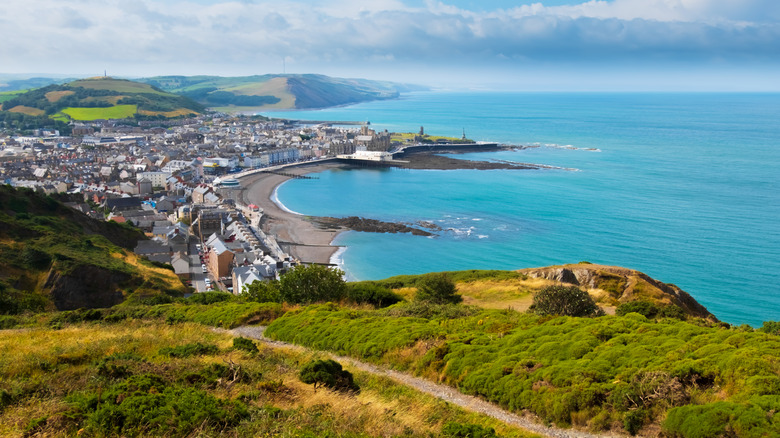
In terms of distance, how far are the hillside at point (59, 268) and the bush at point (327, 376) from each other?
1601 centimetres

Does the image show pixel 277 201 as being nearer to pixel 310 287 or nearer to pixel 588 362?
pixel 310 287

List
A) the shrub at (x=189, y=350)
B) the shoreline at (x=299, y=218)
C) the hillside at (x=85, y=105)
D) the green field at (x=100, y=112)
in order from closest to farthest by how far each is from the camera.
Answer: the shrub at (x=189, y=350) → the shoreline at (x=299, y=218) → the hillside at (x=85, y=105) → the green field at (x=100, y=112)

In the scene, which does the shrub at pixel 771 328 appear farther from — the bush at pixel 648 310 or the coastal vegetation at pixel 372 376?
the bush at pixel 648 310

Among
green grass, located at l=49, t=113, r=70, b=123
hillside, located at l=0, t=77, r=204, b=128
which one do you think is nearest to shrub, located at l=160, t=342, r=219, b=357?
hillside, located at l=0, t=77, r=204, b=128

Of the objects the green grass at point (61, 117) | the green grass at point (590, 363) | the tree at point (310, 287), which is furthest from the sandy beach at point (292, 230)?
the green grass at point (61, 117)

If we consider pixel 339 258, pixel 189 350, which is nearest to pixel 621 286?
pixel 189 350

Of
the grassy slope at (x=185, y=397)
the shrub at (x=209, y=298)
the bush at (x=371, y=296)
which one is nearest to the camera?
the grassy slope at (x=185, y=397)

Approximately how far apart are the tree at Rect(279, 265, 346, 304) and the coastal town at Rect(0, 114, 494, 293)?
38.3ft

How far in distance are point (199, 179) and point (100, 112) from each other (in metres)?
100

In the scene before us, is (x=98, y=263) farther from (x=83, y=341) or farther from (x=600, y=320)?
(x=600, y=320)

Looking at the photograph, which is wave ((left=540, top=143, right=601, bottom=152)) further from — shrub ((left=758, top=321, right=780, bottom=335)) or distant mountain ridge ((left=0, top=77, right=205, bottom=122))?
distant mountain ridge ((left=0, top=77, right=205, bottom=122))

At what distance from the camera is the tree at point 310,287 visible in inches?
918

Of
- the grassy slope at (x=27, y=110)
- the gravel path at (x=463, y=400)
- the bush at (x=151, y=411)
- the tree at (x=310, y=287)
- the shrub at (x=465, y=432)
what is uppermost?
the grassy slope at (x=27, y=110)

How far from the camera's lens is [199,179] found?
81.6 metres
